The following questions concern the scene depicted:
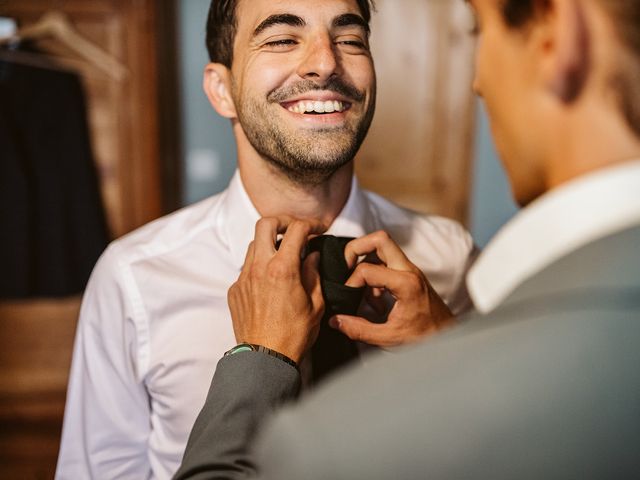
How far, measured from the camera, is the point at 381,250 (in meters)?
1.01

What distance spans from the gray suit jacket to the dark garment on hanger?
7.13ft


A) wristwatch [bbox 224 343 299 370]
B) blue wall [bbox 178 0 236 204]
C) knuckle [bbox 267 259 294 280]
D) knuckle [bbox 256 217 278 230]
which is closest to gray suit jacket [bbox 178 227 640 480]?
wristwatch [bbox 224 343 299 370]

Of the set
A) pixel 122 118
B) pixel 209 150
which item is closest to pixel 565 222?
pixel 122 118

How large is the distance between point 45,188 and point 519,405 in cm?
235

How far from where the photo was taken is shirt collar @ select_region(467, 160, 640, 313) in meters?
0.51

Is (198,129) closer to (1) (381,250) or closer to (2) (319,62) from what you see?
(2) (319,62)

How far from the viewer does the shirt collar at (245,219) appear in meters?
1.19

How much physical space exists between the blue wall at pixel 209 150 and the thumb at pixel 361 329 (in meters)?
2.26

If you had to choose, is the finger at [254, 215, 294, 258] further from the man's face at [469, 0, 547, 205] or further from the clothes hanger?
the clothes hanger

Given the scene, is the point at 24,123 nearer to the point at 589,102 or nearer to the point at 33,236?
the point at 33,236

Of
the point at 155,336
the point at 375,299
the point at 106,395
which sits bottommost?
the point at 106,395

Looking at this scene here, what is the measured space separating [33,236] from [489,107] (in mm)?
2236

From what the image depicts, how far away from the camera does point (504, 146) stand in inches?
25.0

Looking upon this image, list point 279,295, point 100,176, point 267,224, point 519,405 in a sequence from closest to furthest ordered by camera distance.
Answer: point 519,405, point 279,295, point 267,224, point 100,176
